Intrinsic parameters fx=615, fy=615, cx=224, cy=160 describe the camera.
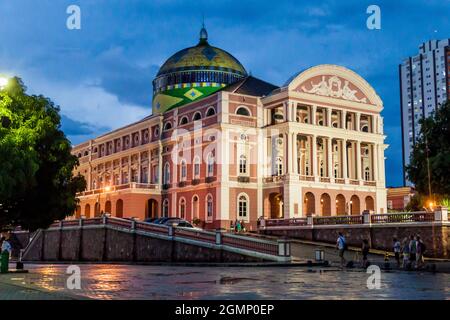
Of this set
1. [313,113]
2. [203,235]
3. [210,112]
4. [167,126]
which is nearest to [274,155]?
[313,113]

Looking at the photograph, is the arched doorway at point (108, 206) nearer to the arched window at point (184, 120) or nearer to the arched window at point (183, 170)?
the arched window at point (183, 170)

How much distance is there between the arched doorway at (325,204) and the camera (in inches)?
2216

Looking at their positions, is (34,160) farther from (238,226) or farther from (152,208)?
(152,208)

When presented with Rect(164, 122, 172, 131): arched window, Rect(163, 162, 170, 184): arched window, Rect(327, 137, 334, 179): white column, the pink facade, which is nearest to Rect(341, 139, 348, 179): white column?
the pink facade

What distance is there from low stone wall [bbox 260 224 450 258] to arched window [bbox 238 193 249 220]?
8082mm

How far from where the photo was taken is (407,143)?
12619cm

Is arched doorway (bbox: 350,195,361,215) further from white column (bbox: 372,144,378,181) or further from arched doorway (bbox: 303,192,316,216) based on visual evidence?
arched doorway (bbox: 303,192,316,216)

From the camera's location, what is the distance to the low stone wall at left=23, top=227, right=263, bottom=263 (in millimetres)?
35781

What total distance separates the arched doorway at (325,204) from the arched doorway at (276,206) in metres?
3.74

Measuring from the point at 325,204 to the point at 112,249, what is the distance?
2085cm

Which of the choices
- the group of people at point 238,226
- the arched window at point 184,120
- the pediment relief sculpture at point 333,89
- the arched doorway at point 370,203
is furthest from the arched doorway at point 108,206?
the arched doorway at point 370,203

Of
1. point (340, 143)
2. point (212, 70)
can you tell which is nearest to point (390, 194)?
point (340, 143)

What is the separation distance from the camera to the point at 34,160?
2506cm
